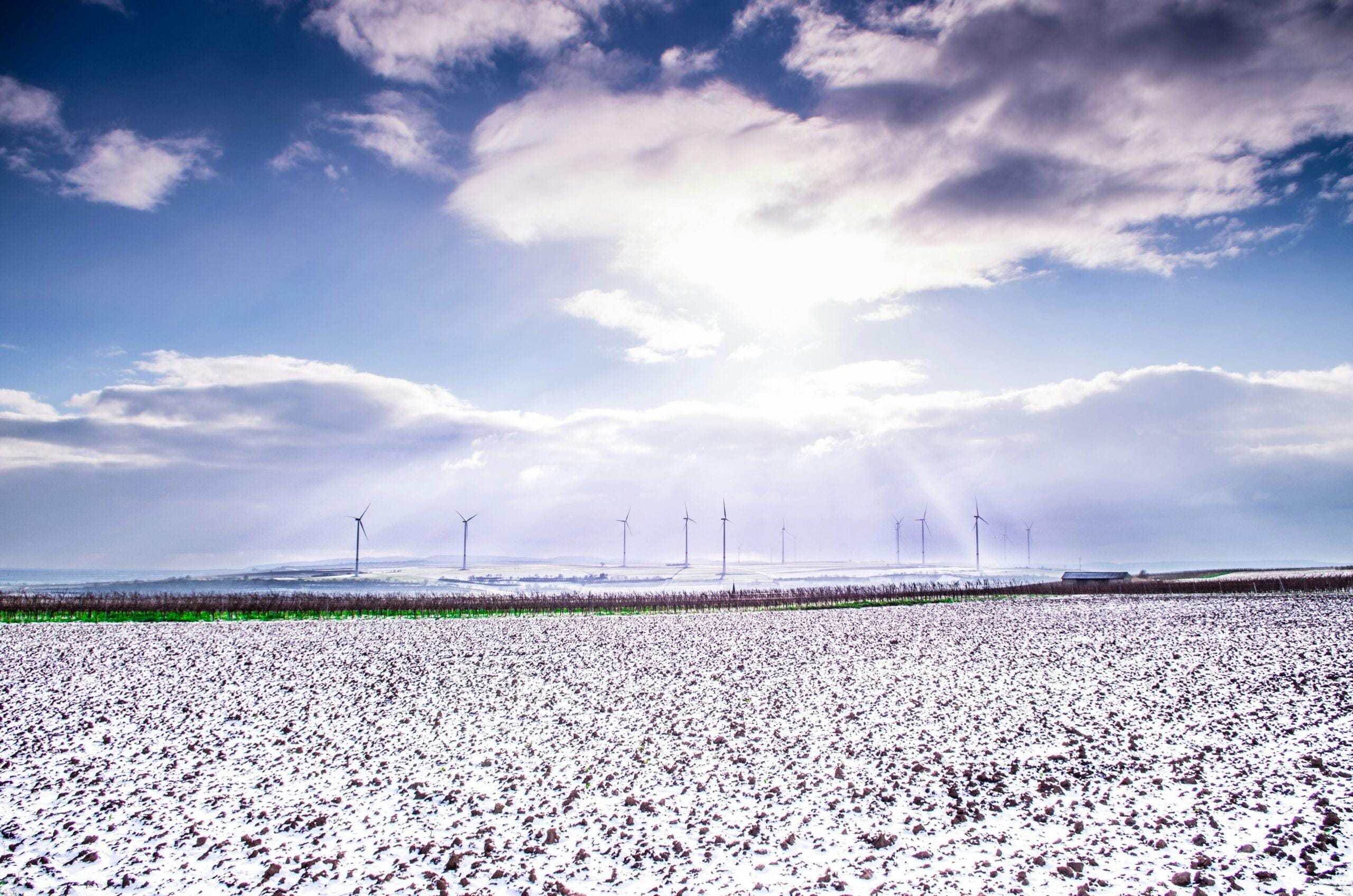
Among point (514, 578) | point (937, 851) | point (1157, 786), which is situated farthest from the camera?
point (514, 578)

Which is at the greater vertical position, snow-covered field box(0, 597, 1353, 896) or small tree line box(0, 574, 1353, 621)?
snow-covered field box(0, 597, 1353, 896)

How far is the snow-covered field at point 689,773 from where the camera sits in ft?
27.3

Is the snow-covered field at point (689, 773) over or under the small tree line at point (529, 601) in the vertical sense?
over

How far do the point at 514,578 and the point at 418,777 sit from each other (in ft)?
353

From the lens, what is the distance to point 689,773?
38.2ft

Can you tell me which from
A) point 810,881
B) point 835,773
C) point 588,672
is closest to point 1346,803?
point 835,773

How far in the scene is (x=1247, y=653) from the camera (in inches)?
838

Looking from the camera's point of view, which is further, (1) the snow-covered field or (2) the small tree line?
(2) the small tree line

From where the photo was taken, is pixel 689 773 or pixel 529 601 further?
pixel 529 601

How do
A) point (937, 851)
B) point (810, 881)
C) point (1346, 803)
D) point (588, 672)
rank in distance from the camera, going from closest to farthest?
point (810, 881), point (937, 851), point (1346, 803), point (588, 672)

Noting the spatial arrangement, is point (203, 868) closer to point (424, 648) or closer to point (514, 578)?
point (424, 648)

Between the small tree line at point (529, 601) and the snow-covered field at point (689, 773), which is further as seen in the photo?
the small tree line at point (529, 601)

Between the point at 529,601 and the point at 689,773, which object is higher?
the point at 689,773

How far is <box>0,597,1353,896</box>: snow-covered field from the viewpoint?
8.33 metres
